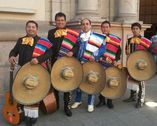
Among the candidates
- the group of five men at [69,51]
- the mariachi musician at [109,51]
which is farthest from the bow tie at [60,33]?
the mariachi musician at [109,51]

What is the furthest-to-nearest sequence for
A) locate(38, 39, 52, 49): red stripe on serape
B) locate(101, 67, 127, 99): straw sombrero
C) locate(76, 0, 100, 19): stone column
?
locate(76, 0, 100, 19): stone column
locate(101, 67, 127, 99): straw sombrero
locate(38, 39, 52, 49): red stripe on serape

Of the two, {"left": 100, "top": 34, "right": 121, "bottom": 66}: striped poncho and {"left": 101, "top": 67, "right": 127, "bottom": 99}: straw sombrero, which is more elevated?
{"left": 100, "top": 34, "right": 121, "bottom": 66}: striped poncho

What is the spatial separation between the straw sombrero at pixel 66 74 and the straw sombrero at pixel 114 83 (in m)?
0.76

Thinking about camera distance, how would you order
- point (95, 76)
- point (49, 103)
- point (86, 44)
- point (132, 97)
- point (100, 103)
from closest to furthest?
point (49, 103) → point (95, 76) → point (86, 44) → point (100, 103) → point (132, 97)

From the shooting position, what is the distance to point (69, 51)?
5660 millimetres

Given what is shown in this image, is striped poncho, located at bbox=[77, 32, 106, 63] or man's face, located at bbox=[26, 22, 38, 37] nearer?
man's face, located at bbox=[26, 22, 38, 37]

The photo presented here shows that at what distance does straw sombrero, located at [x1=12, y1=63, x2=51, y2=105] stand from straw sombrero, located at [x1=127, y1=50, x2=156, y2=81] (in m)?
1.82

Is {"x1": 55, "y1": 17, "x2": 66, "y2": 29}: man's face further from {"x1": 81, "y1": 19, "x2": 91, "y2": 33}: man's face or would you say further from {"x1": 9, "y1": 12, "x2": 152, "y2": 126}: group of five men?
{"x1": 81, "y1": 19, "x2": 91, "y2": 33}: man's face

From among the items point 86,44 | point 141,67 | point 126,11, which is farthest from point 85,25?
point 126,11

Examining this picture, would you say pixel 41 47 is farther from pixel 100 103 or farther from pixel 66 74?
pixel 100 103

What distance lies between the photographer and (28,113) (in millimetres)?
5039

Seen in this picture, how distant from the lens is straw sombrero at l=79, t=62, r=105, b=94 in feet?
18.8

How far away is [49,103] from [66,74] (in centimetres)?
65

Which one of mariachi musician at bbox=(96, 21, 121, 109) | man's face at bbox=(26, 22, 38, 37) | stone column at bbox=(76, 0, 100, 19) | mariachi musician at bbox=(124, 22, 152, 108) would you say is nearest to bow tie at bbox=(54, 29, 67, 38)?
man's face at bbox=(26, 22, 38, 37)
